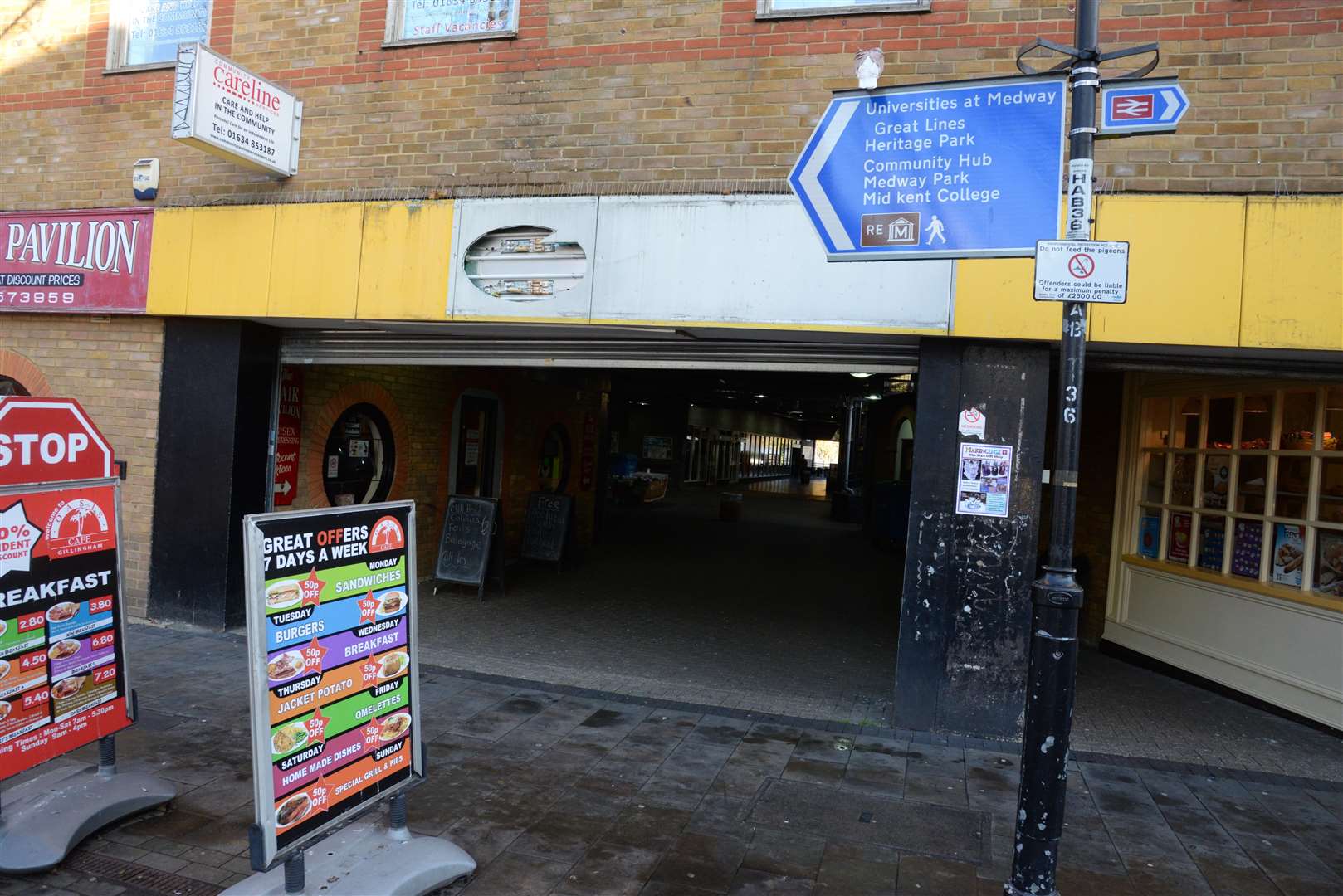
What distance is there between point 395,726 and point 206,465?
476cm

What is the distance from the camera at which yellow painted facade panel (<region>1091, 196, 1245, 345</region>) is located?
541 centimetres

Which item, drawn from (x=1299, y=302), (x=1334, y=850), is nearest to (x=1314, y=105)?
(x=1299, y=302)

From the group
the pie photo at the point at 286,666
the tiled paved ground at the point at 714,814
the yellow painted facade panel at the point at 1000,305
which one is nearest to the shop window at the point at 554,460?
the tiled paved ground at the point at 714,814

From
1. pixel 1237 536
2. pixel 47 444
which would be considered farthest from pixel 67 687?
pixel 1237 536

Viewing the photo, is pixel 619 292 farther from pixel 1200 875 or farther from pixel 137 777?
pixel 1200 875

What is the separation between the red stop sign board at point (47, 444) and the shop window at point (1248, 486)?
781cm

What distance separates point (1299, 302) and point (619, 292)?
4239 mm

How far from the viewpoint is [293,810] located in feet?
11.0

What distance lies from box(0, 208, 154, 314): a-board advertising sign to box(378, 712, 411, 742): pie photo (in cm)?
552

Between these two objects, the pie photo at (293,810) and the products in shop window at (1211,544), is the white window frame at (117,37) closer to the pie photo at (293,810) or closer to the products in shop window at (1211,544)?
the pie photo at (293,810)

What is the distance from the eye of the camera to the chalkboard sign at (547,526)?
1153 cm

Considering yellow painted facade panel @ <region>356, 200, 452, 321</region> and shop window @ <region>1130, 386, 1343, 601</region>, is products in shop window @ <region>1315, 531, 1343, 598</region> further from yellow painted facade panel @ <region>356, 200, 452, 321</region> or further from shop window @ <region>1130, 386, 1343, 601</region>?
yellow painted facade panel @ <region>356, 200, 452, 321</region>

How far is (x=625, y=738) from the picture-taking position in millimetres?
5637

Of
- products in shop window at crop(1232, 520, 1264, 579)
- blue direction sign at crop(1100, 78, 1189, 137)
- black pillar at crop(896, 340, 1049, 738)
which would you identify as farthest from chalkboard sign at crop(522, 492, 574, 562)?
blue direction sign at crop(1100, 78, 1189, 137)
